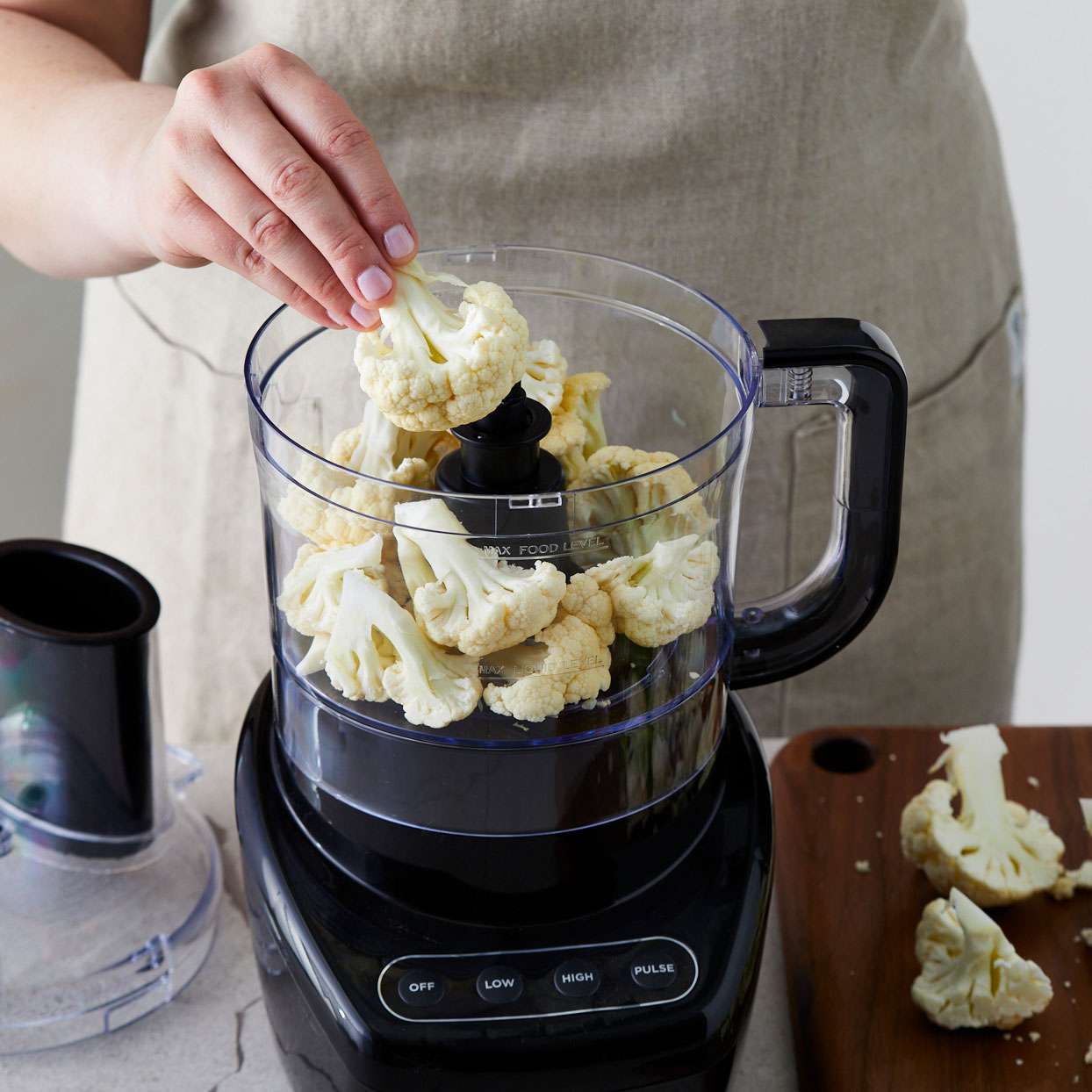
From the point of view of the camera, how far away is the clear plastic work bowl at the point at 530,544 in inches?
24.3

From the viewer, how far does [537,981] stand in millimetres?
634

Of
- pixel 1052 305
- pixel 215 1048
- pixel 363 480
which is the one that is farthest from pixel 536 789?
pixel 1052 305

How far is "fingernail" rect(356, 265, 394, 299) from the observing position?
23.2 inches

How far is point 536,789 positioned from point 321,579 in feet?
0.47

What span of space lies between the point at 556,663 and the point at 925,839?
0.32m

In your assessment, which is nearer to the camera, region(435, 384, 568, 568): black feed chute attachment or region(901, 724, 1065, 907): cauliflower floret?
region(435, 384, 568, 568): black feed chute attachment

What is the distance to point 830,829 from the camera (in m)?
0.86

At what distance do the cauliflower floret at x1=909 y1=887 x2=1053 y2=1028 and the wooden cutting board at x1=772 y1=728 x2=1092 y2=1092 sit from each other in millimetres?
13

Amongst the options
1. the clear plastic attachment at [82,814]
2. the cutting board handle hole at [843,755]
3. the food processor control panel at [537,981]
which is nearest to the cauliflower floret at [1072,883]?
the cutting board handle hole at [843,755]

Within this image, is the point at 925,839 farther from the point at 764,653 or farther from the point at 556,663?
the point at 556,663

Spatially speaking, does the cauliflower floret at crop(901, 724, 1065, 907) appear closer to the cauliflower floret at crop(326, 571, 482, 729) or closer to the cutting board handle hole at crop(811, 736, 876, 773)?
the cutting board handle hole at crop(811, 736, 876, 773)

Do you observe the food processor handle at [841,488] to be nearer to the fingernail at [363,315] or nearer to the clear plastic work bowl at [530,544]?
the clear plastic work bowl at [530,544]

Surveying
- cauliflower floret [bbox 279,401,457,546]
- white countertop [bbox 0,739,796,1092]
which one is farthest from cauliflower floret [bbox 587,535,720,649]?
white countertop [bbox 0,739,796,1092]

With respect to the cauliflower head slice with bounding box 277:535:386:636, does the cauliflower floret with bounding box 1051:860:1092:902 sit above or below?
below
